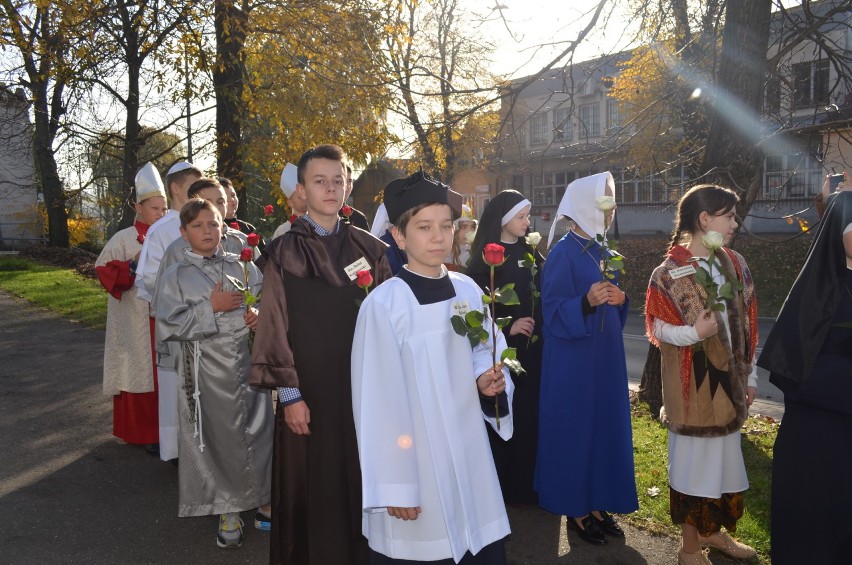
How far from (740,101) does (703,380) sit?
326cm

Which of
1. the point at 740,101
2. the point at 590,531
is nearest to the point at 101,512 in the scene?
the point at 590,531

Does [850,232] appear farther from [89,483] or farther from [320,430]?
[89,483]

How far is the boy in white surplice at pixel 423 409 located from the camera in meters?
2.90

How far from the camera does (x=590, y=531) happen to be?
450 cm

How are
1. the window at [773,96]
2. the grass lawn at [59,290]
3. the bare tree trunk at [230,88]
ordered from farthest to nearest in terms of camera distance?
the grass lawn at [59,290] → the bare tree trunk at [230,88] → the window at [773,96]

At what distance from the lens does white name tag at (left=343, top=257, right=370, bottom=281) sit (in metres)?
3.72

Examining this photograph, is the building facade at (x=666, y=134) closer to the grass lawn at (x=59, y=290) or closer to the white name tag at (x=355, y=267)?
the white name tag at (x=355, y=267)

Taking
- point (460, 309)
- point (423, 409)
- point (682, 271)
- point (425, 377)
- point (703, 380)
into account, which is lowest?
point (703, 380)

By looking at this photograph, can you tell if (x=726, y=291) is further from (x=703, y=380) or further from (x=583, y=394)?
→ (x=583, y=394)

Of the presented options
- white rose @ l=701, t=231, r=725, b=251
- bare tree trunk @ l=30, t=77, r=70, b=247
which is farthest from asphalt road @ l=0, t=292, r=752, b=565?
bare tree trunk @ l=30, t=77, r=70, b=247

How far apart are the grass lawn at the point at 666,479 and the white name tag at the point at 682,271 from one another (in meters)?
1.78

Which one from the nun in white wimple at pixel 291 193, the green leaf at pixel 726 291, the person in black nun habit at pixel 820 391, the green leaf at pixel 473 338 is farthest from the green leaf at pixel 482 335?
the nun in white wimple at pixel 291 193

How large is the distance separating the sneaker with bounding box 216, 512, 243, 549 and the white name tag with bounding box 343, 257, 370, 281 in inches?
77.5

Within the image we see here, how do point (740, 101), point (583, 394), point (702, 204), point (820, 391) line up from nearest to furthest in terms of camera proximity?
point (820, 391), point (702, 204), point (583, 394), point (740, 101)
